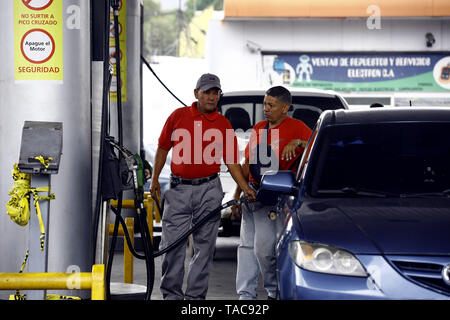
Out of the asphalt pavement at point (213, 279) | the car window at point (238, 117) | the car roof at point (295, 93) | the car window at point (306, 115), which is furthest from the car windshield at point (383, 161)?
the car roof at point (295, 93)

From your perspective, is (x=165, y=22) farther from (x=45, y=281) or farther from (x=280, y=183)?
(x=45, y=281)

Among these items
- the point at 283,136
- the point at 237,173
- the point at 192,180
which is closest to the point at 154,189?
the point at 192,180

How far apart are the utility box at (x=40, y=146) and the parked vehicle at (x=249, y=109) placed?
5.76 m

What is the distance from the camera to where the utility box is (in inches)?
202

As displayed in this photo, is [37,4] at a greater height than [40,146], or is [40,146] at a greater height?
[37,4]

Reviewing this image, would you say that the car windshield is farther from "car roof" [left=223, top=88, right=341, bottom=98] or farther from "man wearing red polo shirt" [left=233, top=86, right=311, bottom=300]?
"car roof" [left=223, top=88, right=341, bottom=98]

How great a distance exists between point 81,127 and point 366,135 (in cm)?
188

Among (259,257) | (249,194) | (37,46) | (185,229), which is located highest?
→ (37,46)

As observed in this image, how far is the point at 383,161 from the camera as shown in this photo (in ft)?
19.8

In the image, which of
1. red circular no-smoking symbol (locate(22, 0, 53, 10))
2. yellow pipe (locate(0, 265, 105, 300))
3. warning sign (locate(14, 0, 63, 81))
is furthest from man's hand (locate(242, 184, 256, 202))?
yellow pipe (locate(0, 265, 105, 300))

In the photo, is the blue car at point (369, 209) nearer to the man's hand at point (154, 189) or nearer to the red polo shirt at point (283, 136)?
the red polo shirt at point (283, 136)

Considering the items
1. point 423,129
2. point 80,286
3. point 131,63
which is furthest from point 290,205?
point 131,63

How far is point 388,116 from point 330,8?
17133 mm

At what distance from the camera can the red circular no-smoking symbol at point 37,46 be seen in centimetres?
582
